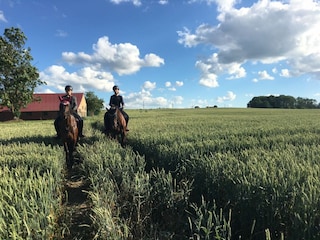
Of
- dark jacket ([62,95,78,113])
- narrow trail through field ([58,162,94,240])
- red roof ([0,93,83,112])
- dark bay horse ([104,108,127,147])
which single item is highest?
red roof ([0,93,83,112])

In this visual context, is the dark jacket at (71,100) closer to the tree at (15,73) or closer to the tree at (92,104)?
the tree at (15,73)

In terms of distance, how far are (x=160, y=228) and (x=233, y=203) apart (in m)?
1.20

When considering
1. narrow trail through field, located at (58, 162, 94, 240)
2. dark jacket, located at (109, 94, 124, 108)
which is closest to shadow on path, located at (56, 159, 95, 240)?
narrow trail through field, located at (58, 162, 94, 240)

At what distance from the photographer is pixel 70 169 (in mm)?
10391

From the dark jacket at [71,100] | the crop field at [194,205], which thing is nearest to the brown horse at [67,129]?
the dark jacket at [71,100]

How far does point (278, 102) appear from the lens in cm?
11812

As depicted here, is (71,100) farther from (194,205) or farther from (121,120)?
(194,205)

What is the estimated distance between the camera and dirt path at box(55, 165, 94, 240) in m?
4.61

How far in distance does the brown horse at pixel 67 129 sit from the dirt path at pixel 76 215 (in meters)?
2.32

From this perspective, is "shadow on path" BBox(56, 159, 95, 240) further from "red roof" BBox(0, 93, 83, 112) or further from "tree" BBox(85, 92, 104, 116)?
"tree" BBox(85, 92, 104, 116)

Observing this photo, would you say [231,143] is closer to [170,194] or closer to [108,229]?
[170,194]

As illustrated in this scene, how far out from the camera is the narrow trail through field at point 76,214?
4.61m

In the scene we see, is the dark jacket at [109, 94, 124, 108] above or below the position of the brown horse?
above

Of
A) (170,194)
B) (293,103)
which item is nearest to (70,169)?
(170,194)
